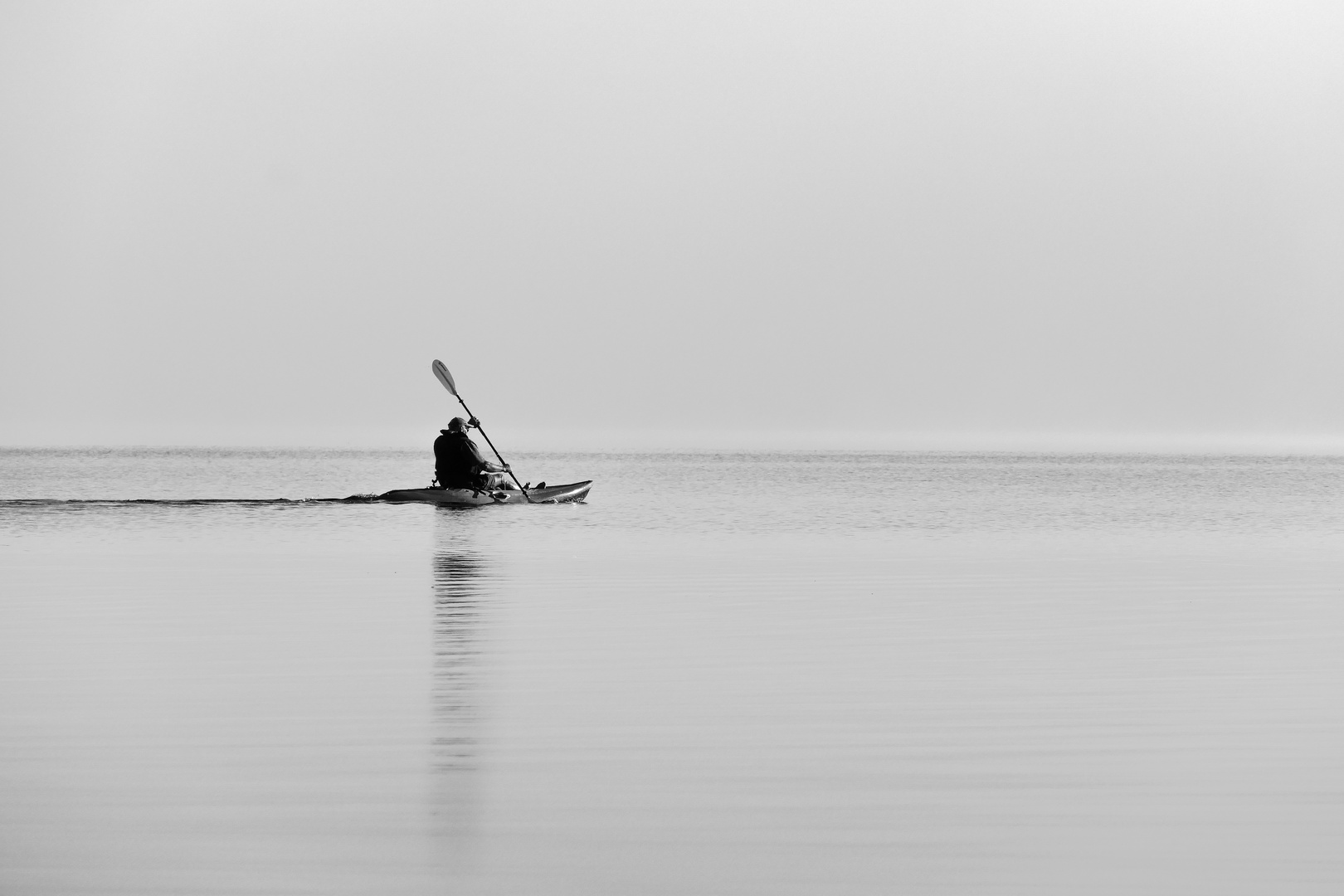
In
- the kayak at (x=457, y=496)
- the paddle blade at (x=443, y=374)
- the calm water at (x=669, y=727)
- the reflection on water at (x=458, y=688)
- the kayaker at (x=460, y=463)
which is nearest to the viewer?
the calm water at (x=669, y=727)

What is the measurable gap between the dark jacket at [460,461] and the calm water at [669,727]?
9.76 meters

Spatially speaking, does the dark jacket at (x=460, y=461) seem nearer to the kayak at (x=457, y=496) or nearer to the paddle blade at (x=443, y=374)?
the kayak at (x=457, y=496)

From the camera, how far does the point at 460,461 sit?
3023 cm

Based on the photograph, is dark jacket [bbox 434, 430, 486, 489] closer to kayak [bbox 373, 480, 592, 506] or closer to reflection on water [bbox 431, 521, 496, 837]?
kayak [bbox 373, 480, 592, 506]

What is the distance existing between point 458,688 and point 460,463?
69.1 feet

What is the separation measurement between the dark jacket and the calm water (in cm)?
976

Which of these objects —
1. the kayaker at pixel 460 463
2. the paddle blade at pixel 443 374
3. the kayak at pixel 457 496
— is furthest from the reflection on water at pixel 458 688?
the paddle blade at pixel 443 374

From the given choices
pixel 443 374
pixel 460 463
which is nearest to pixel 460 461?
pixel 460 463

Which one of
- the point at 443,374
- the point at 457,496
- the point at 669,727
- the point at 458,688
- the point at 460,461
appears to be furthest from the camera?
the point at 443,374

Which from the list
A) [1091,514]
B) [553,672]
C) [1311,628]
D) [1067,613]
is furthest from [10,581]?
[1091,514]

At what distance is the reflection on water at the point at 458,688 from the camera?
6.39 m

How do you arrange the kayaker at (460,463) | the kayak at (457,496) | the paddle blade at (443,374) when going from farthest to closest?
the paddle blade at (443,374) < the kayak at (457,496) < the kayaker at (460,463)

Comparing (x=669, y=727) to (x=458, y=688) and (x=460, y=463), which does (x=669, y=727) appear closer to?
(x=458, y=688)

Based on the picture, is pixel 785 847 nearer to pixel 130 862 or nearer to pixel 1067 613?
pixel 130 862
